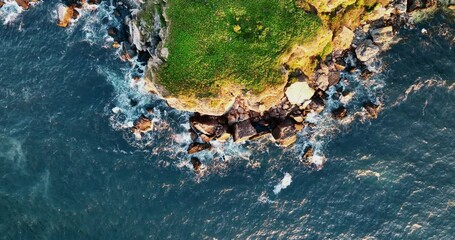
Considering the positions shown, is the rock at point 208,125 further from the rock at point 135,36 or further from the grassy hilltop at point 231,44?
the rock at point 135,36

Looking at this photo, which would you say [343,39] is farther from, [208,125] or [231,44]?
[208,125]

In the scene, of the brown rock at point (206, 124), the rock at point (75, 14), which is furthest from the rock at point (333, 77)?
the rock at point (75, 14)

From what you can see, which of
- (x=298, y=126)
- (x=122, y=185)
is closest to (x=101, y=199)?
(x=122, y=185)

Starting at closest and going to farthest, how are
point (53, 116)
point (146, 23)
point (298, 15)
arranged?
point (298, 15) → point (146, 23) → point (53, 116)

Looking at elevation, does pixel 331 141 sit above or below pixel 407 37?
below

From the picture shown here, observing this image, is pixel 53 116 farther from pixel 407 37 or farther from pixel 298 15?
pixel 407 37

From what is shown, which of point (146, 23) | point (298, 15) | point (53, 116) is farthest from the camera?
point (53, 116)

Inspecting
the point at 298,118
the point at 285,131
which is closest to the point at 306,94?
A: the point at 298,118
